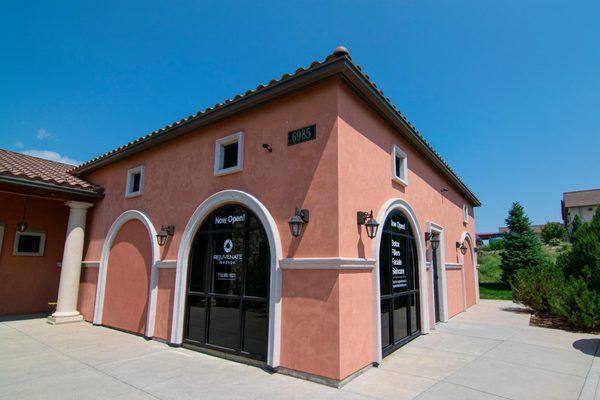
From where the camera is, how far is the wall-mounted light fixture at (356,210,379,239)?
20.3 ft

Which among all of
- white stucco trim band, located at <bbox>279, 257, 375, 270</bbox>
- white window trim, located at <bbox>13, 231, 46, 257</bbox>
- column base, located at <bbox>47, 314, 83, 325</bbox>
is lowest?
column base, located at <bbox>47, 314, 83, 325</bbox>

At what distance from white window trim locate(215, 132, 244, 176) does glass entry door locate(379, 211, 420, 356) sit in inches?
137

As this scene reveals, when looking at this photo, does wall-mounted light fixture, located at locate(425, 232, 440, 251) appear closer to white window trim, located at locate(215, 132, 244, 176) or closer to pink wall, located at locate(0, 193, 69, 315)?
white window trim, located at locate(215, 132, 244, 176)

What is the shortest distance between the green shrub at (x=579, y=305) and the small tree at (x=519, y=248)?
1390cm

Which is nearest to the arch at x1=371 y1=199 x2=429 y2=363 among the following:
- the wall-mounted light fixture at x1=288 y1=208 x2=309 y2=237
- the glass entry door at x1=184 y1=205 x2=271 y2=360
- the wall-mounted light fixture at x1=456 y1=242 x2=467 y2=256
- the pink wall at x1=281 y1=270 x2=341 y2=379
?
the pink wall at x1=281 y1=270 x2=341 y2=379

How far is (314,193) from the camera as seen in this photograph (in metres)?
5.98

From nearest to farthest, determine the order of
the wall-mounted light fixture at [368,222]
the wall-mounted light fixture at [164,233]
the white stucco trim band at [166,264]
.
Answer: the wall-mounted light fixture at [368,222], the white stucco trim band at [166,264], the wall-mounted light fixture at [164,233]

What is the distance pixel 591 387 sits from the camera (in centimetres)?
521

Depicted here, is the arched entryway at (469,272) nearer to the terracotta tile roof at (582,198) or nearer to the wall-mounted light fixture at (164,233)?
the wall-mounted light fixture at (164,233)

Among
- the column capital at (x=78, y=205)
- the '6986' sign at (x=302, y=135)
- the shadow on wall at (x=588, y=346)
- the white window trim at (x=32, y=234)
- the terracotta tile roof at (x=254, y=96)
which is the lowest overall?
the shadow on wall at (x=588, y=346)

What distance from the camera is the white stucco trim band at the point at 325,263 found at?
18.0ft

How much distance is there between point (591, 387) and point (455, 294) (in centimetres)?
758

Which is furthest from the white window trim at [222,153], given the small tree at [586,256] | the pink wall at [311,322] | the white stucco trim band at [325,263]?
the small tree at [586,256]

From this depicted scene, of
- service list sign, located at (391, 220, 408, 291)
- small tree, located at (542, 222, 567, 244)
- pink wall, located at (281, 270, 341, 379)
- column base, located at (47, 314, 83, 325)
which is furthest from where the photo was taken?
small tree, located at (542, 222, 567, 244)
